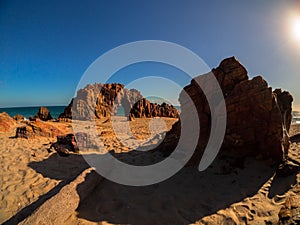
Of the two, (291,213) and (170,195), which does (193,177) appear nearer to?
(170,195)

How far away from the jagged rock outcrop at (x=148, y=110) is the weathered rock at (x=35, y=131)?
20980 mm

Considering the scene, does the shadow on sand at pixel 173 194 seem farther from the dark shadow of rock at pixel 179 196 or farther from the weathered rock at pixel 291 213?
the weathered rock at pixel 291 213

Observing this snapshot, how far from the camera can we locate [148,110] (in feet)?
107

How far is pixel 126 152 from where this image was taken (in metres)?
7.74

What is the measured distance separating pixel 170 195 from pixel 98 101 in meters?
29.5

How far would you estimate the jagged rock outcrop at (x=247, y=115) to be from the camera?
5363 mm

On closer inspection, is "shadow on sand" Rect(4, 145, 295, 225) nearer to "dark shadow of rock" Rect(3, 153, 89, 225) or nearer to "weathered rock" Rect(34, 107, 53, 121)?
"dark shadow of rock" Rect(3, 153, 89, 225)

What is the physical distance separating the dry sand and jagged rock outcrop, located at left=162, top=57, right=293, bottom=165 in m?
0.50

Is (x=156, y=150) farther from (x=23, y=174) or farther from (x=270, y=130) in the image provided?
(x=23, y=174)

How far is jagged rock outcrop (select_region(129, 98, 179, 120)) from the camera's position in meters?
31.8

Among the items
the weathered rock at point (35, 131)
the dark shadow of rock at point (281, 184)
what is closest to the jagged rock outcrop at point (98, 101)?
the weathered rock at point (35, 131)

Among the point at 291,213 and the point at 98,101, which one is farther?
the point at 98,101

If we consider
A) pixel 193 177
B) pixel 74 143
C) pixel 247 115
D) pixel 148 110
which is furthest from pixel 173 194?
pixel 148 110

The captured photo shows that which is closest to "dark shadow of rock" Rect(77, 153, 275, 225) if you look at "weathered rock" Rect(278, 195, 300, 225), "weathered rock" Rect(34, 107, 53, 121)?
"weathered rock" Rect(278, 195, 300, 225)
